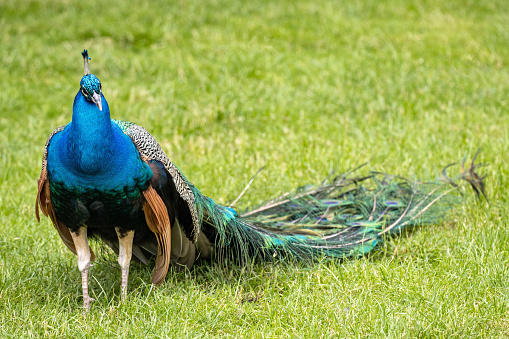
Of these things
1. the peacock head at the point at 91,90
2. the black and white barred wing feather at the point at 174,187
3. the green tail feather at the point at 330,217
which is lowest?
the green tail feather at the point at 330,217

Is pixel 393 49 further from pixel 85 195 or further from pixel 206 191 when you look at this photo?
pixel 85 195

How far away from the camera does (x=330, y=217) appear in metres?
4.11

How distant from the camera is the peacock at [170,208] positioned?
119 inches

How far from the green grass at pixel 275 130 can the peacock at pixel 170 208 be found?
0.45ft

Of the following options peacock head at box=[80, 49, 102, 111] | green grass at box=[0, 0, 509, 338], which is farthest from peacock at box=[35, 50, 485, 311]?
green grass at box=[0, 0, 509, 338]

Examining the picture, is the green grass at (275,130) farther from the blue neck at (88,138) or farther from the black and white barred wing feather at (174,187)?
the blue neck at (88,138)

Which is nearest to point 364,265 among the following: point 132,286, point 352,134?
point 132,286

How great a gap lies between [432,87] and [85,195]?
15.8 feet

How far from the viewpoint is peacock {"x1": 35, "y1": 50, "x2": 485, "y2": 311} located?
3.03m

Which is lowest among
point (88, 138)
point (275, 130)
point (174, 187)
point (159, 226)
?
point (275, 130)

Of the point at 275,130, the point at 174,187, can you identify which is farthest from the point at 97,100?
the point at 275,130

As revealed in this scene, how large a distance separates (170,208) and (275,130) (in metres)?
2.82

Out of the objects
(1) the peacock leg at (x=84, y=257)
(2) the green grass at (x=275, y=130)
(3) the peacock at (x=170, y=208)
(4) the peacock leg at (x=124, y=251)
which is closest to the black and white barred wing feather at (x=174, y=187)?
(3) the peacock at (x=170, y=208)

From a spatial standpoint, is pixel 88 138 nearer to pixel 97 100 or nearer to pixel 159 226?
pixel 97 100
